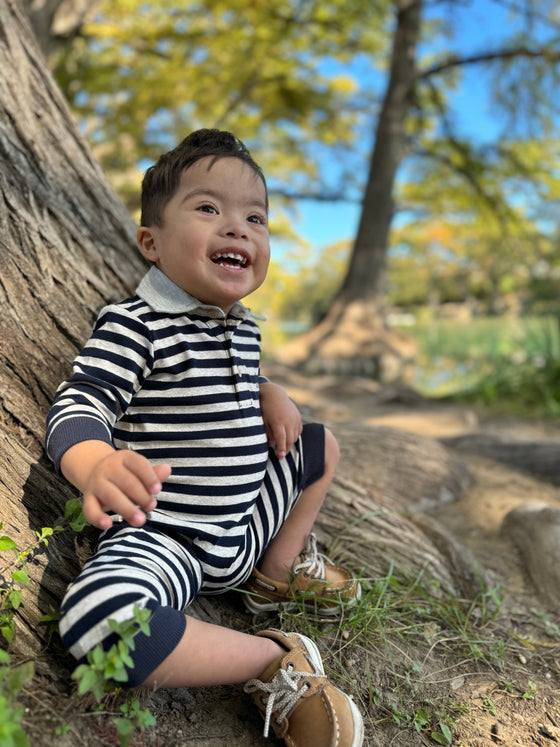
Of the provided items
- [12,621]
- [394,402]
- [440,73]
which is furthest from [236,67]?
[12,621]

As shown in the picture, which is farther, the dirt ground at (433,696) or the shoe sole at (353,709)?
the shoe sole at (353,709)

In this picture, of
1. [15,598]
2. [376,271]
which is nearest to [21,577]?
[15,598]

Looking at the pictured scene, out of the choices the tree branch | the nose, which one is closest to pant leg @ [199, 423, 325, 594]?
the nose

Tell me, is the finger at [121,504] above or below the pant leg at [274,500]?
above

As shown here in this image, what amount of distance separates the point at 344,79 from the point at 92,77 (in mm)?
4810

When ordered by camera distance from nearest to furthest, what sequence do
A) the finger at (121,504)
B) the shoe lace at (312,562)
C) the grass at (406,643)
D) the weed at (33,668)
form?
the weed at (33,668) < the finger at (121,504) < the grass at (406,643) < the shoe lace at (312,562)

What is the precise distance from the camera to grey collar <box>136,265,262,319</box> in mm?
1508

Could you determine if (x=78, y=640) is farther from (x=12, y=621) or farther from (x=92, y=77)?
(x=92, y=77)

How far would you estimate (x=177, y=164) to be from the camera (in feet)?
5.19

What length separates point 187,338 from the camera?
4.97ft

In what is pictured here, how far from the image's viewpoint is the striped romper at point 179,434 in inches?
49.5

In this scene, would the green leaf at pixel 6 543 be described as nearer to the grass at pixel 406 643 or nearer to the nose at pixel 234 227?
the grass at pixel 406 643

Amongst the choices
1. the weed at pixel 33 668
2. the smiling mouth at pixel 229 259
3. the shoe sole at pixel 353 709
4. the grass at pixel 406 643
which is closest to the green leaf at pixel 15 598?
the weed at pixel 33 668

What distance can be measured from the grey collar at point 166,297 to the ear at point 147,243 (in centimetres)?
6
